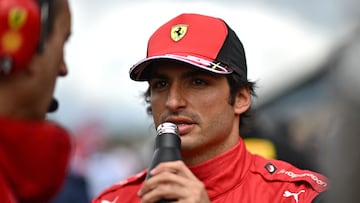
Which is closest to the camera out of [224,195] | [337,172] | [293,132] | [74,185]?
[337,172]

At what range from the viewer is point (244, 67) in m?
3.88

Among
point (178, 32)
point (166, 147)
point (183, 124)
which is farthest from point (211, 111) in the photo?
point (166, 147)

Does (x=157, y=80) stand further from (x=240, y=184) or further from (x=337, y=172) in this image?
(x=337, y=172)

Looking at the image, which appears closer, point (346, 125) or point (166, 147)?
point (346, 125)

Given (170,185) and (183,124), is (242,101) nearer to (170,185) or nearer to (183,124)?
(183,124)

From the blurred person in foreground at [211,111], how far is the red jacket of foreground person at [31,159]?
4.07 feet

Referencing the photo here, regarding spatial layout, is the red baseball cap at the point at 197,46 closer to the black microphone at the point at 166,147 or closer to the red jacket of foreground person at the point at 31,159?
the black microphone at the point at 166,147

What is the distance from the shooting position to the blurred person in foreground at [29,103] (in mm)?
2303

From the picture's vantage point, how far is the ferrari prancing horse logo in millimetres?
3793

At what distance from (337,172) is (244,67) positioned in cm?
211

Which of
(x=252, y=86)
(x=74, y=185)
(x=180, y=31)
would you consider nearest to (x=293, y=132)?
(x=74, y=185)

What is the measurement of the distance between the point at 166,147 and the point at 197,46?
2.36 feet

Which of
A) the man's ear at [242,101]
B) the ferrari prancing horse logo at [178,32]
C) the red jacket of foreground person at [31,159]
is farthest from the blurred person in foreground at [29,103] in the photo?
the man's ear at [242,101]

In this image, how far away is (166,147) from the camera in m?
3.17
